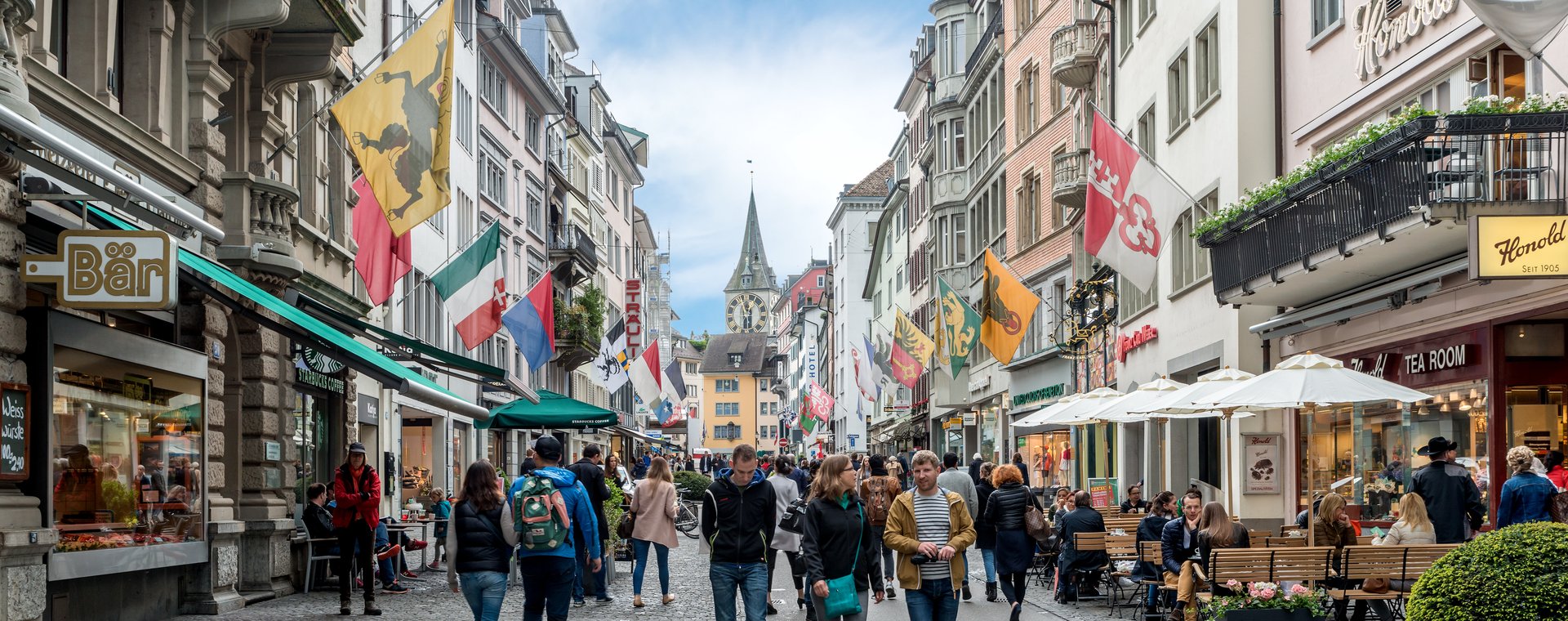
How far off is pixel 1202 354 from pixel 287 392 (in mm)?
14556

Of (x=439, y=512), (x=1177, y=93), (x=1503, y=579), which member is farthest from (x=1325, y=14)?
(x=1503, y=579)

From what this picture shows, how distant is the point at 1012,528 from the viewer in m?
17.1

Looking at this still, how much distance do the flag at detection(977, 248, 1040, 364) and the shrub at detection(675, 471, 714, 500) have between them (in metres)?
18.0

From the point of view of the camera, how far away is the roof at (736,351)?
189 m

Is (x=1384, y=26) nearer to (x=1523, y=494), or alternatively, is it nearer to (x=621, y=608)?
(x=1523, y=494)

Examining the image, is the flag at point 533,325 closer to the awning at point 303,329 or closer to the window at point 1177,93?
the window at point 1177,93

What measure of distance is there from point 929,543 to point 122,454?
814 cm

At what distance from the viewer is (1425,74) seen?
1911 centimetres

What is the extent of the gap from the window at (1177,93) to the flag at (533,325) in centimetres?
1151

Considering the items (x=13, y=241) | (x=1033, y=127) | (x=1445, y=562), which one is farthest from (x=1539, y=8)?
(x=1033, y=127)

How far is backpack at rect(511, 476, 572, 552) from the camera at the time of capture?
483 inches

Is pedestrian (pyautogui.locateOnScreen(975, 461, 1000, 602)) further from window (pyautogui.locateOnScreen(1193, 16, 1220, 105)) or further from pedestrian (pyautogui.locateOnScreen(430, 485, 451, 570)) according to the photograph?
pedestrian (pyautogui.locateOnScreen(430, 485, 451, 570))

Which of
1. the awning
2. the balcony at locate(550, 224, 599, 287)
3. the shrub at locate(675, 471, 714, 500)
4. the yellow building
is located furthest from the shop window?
the yellow building

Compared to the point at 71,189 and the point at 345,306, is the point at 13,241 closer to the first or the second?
the point at 71,189
